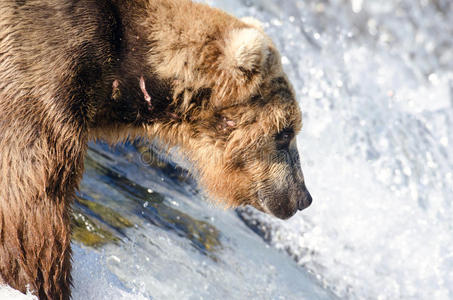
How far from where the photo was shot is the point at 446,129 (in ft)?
34.3

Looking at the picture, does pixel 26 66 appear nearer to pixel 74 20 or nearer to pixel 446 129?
pixel 74 20

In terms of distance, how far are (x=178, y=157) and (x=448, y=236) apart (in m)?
4.91

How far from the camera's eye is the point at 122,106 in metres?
4.68

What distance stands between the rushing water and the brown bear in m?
0.59

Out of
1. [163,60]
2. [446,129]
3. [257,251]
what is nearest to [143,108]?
[163,60]

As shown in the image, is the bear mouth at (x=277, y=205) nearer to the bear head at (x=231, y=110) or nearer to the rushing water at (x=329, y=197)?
the bear head at (x=231, y=110)

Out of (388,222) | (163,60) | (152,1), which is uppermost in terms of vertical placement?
(152,1)

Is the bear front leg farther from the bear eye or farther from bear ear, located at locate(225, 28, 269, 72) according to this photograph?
the bear eye

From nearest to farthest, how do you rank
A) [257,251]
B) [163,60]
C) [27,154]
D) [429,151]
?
[27,154] < [163,60] < [257,251] < [429,151]

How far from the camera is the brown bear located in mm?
4078

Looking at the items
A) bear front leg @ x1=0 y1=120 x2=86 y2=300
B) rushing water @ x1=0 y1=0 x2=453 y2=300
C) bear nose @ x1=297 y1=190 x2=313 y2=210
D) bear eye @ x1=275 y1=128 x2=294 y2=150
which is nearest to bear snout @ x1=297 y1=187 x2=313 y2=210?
bear nose @ x1=297 y1=190 x2=313 y2=210

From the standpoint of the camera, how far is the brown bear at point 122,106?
4078 mm

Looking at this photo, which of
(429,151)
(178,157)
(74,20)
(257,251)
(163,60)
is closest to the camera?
(74,20)

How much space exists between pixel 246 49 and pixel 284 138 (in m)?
0.90
